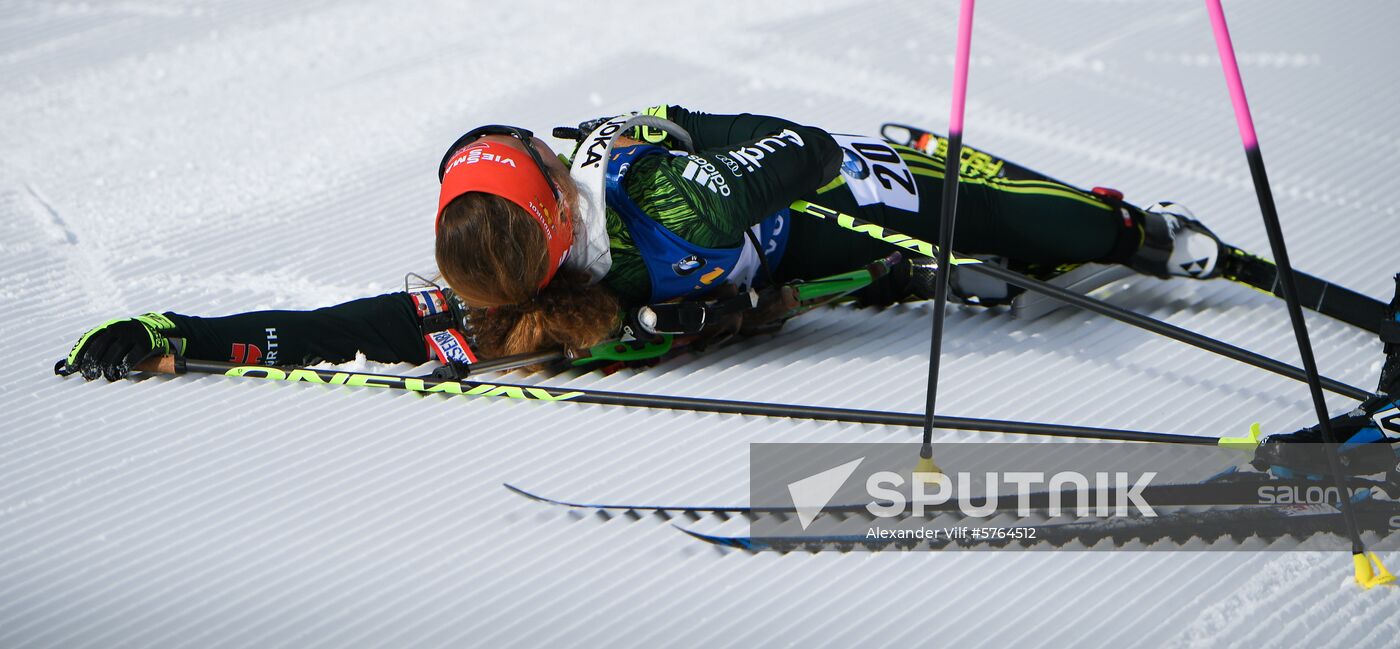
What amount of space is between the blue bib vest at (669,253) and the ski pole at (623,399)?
205 millimetres

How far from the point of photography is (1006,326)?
2.41 metres

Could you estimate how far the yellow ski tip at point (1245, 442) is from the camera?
1.84 metres

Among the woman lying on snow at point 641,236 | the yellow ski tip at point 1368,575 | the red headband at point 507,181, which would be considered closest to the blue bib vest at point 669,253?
the woman lying on snow at point 641,236

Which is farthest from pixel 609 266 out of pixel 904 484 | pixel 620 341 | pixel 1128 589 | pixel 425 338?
pixel 1128 589

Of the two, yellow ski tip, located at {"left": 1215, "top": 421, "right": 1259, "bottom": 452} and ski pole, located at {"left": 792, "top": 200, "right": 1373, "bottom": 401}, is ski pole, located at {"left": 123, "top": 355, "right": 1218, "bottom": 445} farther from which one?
ski pole, located at {"left": 792, "top": 200, "right": 1373, "bottom": 401}

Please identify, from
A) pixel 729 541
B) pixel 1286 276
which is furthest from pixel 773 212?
pixel 1286 276

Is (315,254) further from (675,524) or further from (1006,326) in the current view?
(1006,326)

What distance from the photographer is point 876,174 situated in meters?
2.32

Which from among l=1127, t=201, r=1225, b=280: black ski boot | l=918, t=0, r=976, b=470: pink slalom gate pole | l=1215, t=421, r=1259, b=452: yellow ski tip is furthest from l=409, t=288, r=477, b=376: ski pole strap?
l=1127, t=201, r=1225, b=280: black ski boot

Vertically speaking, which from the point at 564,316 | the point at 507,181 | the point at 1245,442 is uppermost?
the point at 507,181

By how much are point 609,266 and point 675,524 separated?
48 cm

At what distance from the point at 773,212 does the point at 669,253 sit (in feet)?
0.66

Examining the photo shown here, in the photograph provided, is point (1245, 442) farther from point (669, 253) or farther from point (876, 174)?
point (669, 253)

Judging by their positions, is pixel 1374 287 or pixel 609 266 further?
pixel 1374 287
